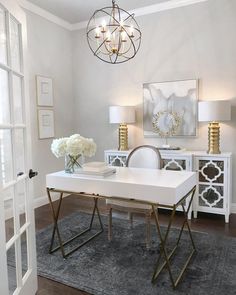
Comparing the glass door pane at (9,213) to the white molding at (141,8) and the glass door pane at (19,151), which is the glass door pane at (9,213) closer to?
the glass door pane at (19,151)

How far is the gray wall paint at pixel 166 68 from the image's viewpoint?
351cm

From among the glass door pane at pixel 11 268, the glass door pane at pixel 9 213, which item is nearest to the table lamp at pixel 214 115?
the glass door pane at pixel 9 213

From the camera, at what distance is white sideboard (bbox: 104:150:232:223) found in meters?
3.29

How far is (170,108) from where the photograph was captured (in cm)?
386

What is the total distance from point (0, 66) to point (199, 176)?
2.67 metres

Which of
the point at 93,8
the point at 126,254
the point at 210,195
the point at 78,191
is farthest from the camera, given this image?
the point at 93,8

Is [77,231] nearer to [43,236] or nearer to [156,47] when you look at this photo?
[43,236]

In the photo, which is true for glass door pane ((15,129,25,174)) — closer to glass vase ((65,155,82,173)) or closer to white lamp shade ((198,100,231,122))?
glass vase ((65,155,82,173))

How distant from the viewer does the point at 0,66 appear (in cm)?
152

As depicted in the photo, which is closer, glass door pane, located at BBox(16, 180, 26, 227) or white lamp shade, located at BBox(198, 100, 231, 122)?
glass door pane, located at BBox(16, 180, 26, 227)

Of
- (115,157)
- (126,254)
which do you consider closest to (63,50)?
(115,157)

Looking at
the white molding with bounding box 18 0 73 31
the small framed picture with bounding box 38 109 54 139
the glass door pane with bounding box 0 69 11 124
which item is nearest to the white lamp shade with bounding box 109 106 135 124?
the small framed picture with bounding box 38 109 54 139

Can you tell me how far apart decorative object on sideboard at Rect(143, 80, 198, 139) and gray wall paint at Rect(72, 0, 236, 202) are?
0.31 feet

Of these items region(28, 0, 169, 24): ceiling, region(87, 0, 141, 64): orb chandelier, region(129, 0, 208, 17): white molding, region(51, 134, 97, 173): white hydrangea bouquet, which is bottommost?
region(51, 134, 97, 173): white hydrangea bouquet
